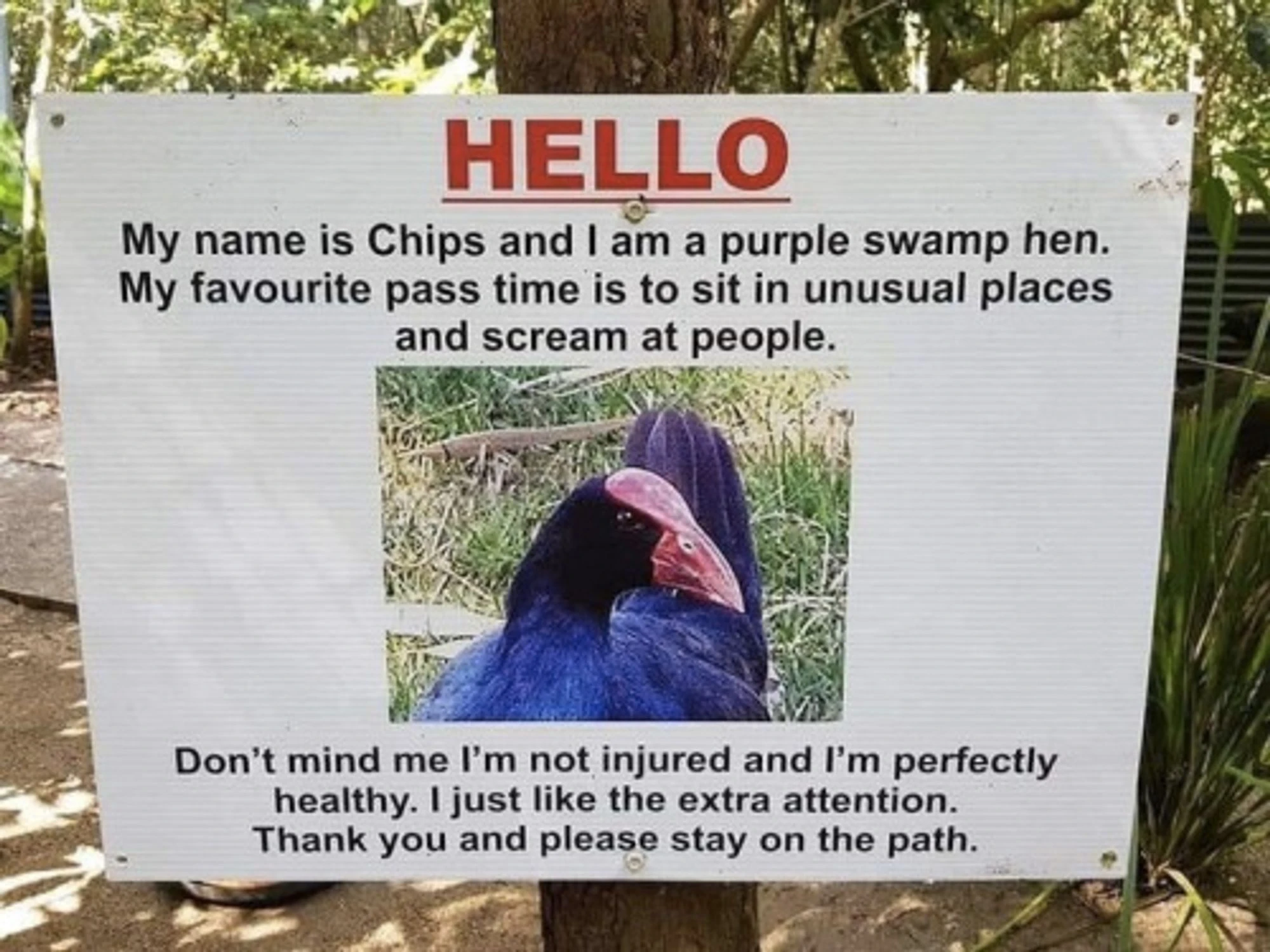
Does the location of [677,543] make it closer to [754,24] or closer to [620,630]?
[620,630]

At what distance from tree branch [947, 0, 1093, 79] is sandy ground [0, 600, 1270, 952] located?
9.62 feet

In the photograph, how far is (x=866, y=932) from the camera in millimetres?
2387

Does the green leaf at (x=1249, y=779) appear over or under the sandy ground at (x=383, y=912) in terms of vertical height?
over

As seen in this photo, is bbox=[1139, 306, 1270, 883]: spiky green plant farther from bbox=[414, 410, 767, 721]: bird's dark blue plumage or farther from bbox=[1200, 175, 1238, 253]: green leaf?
bbox=[414, 410, 767, 721]: bird's dark blue plumage

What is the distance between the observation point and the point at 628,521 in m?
1.27

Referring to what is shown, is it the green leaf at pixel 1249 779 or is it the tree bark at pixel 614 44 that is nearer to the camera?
the tree bark at pixel 614 44

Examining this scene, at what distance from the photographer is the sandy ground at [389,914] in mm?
2371

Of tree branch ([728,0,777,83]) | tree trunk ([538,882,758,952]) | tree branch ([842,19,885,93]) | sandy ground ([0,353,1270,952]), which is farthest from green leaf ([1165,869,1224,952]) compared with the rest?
tree branch ([842,19,885,93])

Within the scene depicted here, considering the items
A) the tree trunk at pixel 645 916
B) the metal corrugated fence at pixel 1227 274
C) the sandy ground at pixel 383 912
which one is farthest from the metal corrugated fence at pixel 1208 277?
the tree trunk at pixel 645 916

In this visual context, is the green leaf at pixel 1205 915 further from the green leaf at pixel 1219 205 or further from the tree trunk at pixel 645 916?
the green leaf at pixel 1219 205

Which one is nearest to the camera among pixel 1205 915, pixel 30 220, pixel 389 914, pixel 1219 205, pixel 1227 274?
pixel 1219 205

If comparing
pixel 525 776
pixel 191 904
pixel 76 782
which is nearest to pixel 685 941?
pixel 525 776

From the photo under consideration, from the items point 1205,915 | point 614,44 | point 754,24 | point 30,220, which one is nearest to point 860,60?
point 754,24

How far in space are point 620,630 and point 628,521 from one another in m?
0.11
